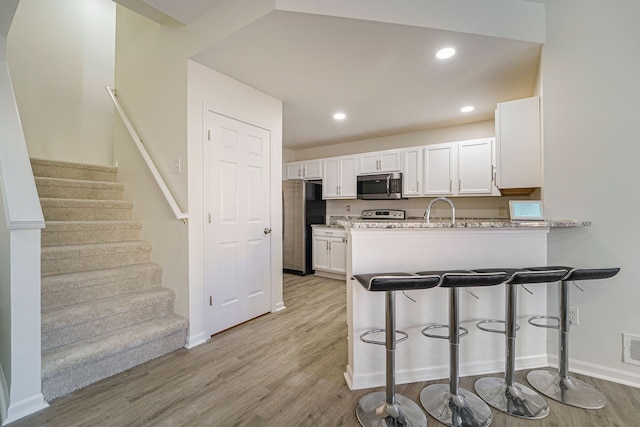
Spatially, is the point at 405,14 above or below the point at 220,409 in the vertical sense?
above

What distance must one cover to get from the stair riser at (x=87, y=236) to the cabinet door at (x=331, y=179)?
296cm

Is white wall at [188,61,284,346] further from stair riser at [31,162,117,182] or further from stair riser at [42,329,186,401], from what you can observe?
stair riser at [31,162,117,182]

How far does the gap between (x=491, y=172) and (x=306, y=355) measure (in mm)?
3181

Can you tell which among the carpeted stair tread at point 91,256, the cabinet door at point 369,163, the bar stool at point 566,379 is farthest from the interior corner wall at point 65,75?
the bar stool at point 566,379

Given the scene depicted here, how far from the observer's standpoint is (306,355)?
218cm

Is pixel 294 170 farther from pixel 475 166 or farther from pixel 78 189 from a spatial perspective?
pixel 78 189

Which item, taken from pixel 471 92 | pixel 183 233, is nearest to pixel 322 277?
pixel 183 233

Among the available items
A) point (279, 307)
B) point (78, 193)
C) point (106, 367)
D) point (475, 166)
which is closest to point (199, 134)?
point (78, 193)

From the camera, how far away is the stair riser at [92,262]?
2.16m

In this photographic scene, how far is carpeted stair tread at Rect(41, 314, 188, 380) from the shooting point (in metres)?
1.68

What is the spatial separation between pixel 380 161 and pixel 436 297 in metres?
2.83

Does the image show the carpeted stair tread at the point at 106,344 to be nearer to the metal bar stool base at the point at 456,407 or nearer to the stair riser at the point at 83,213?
the stair riser at the point at 83,213

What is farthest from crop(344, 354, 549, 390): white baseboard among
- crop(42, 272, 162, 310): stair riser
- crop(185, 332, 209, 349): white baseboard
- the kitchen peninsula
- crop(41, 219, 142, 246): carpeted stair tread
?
crop(41, 219, 142, 246): carpeted stair tread

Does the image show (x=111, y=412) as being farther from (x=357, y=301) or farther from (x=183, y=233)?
(x=357, y=301)
